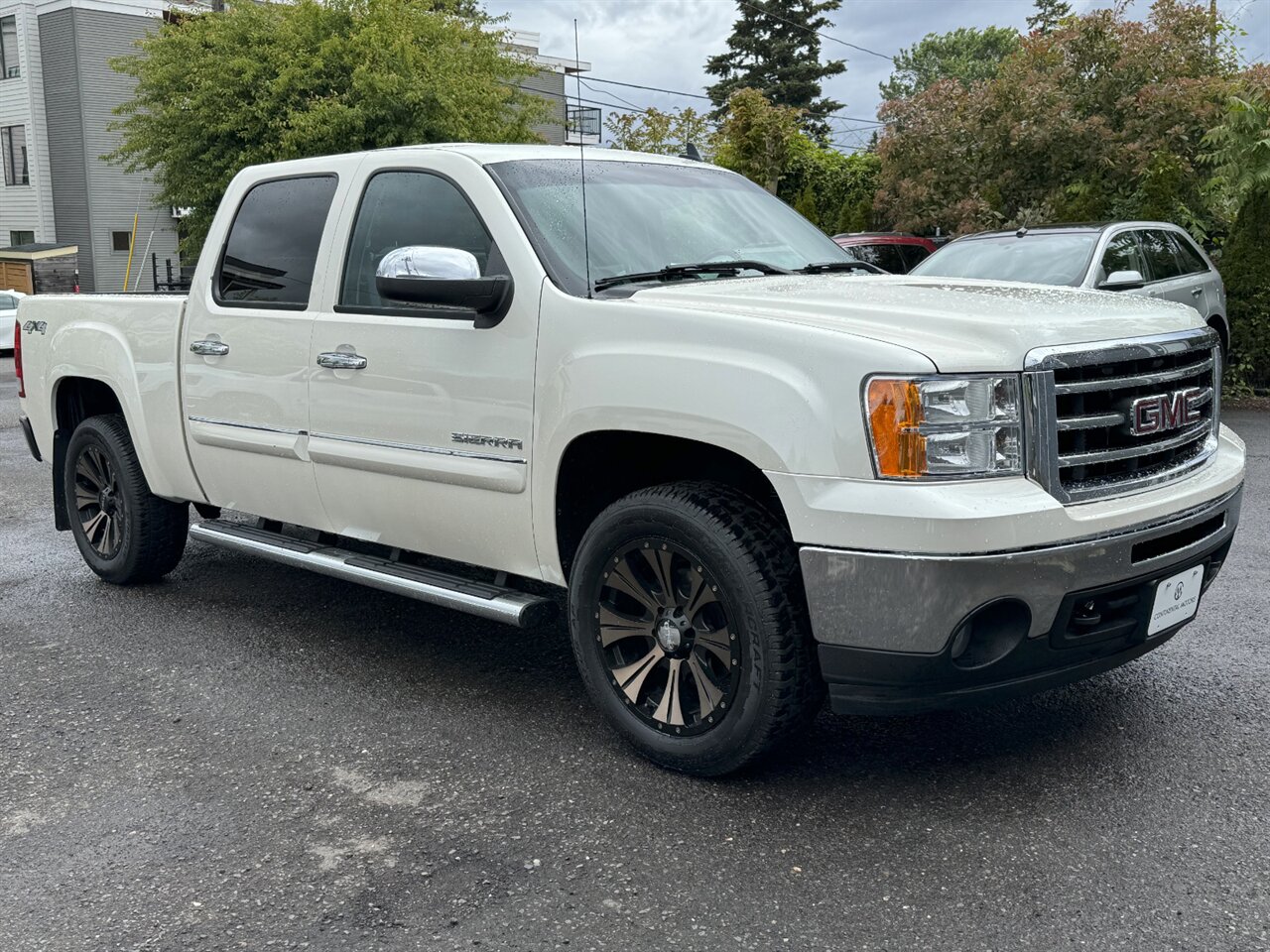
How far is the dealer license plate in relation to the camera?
12.0ft

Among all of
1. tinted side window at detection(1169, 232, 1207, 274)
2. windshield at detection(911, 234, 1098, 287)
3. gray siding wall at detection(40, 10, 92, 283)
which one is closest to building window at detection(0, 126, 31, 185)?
gray siding wall at detection(40, 10, 92, 283)

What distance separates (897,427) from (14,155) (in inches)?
1813

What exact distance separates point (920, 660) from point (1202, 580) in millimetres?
1148

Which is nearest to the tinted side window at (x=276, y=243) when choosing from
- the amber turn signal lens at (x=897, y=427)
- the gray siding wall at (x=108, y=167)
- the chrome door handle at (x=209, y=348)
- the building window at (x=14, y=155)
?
the chrome door handle at (x=209, y=348)

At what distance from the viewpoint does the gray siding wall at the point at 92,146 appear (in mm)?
40469

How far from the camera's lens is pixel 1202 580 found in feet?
12.8

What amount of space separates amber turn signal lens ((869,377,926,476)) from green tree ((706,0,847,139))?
53.8 m

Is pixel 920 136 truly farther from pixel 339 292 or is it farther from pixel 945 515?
pixel 945 515

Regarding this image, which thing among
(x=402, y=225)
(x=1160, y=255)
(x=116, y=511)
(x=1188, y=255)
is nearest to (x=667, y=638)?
(x=402, y=225)

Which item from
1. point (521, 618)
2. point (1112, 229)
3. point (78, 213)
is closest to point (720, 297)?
point (521, 618)

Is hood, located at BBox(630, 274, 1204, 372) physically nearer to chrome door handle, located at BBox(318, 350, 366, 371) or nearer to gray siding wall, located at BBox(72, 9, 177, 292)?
chrome door handle, located at BBox(318, 350, 366, 371)

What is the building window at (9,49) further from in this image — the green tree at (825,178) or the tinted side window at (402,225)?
the tinted side window at (402,225)

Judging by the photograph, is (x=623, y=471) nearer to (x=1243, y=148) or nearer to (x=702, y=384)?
(x=702, y=384)

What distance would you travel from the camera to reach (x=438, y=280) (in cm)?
400
